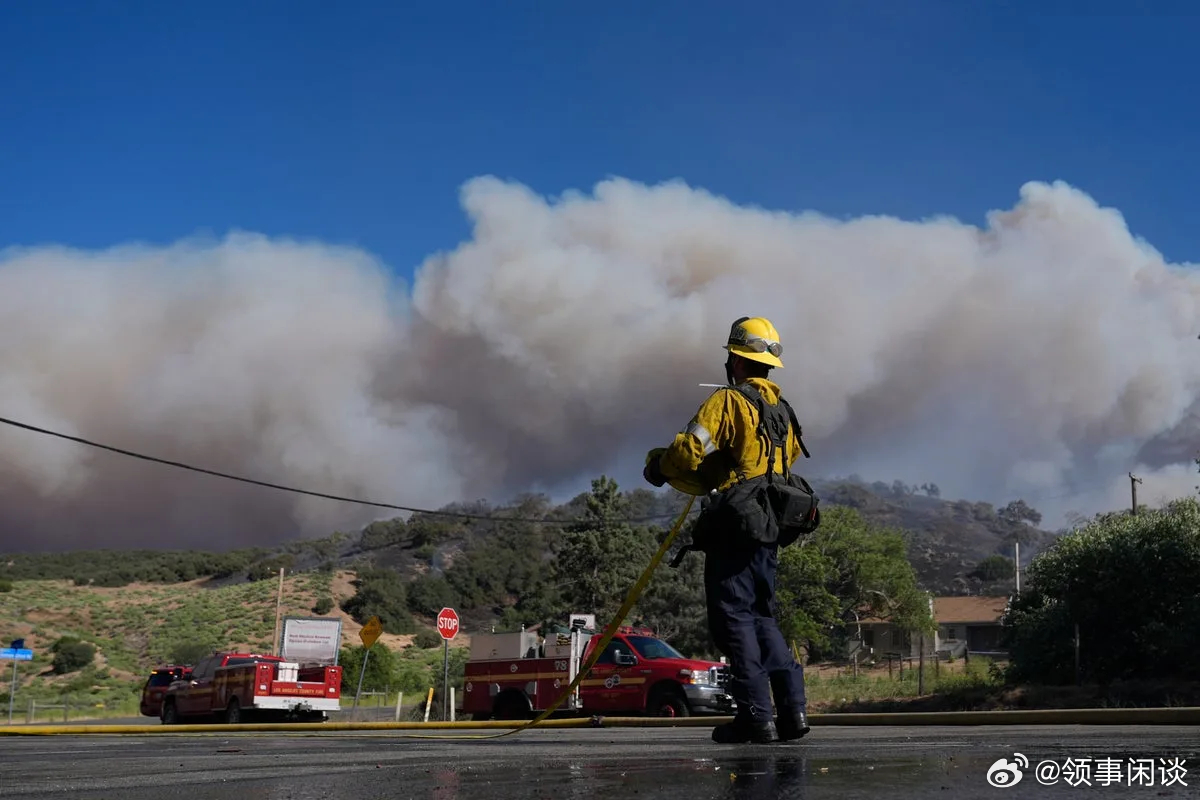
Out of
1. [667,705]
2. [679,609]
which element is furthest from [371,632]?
[679,609]

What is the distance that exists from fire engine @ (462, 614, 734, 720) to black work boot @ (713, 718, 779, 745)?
1314 cm

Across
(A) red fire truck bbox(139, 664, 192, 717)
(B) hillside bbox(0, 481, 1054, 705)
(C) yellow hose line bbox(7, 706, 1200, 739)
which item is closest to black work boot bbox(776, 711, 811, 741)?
(C) yellow hose line bbox(7, 706, 1200, 739)

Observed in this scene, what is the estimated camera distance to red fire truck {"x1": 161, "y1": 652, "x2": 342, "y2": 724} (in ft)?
82.2

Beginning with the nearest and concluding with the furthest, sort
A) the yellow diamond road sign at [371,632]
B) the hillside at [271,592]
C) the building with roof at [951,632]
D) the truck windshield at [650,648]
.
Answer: the truck windshield at [650,648]
the yellow diamond road sign at [371,632]
the hillside at [271,592]
the building with roof at [951,632]

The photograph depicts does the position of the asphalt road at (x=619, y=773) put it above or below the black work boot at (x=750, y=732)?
below

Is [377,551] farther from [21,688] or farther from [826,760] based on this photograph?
[826,760]

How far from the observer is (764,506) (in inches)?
221

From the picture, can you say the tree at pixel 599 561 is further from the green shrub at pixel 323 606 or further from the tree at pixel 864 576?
the green shrub at pixel 323 606

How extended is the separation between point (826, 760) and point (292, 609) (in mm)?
77343

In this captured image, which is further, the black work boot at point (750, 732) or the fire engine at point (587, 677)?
the fire engine at point (587, 677)

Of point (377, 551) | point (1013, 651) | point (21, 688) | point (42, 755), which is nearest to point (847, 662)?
point (1013, 651)

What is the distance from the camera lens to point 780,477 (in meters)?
5.75

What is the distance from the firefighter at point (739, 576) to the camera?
5.52 meters

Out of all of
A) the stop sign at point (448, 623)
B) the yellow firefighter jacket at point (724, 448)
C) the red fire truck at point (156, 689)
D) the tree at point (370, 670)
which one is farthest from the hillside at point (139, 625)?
the yellow firefighter jacket at point (724, 448)
